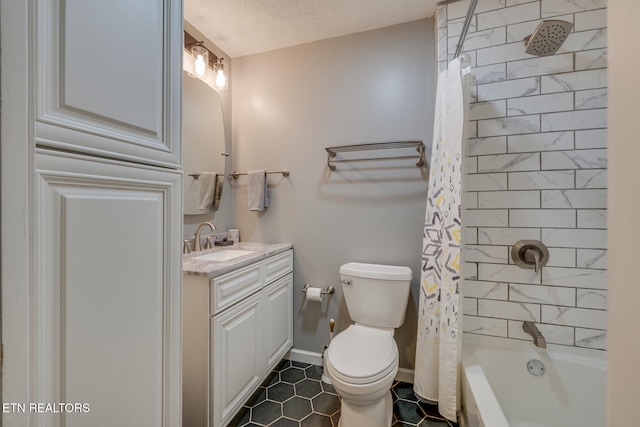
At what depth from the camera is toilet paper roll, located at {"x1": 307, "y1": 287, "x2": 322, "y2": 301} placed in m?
1.83

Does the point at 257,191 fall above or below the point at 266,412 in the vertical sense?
above

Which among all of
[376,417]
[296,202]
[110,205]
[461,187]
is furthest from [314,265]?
[110,205]

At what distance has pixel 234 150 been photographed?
2.15m

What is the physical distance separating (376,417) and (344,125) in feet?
5.80

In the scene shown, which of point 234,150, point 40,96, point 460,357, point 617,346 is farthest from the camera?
point 234,150

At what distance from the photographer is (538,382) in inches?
53.3

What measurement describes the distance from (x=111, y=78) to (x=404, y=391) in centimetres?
208

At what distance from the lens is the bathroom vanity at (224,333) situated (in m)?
1.18

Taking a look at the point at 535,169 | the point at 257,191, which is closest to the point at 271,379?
the point at 257,191

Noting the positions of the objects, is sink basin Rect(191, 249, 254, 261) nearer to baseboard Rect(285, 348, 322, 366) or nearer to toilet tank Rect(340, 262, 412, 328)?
toilet tank Rect(340, 262, 412, 328)

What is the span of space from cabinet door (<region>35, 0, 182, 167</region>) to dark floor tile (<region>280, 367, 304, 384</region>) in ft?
5.35

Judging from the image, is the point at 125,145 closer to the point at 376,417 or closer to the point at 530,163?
the point at 376,417

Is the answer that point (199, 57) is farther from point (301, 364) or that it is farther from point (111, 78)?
point (301, 364)

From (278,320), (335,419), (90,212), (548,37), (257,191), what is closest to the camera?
(90,212)
